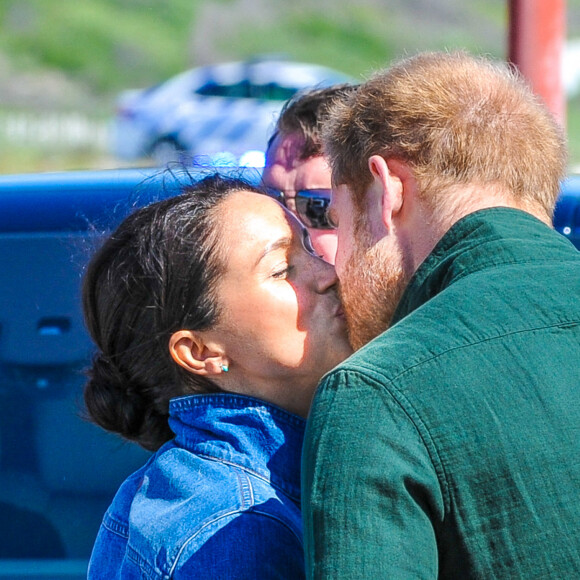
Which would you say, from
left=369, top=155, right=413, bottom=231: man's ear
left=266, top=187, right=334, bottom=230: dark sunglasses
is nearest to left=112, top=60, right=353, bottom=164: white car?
left=266, top=187, right=334, bottom=230: dark sunglasses

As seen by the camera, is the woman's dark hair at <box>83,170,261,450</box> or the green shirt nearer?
the green shirt

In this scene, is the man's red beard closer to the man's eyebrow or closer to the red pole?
the man's eyebrow

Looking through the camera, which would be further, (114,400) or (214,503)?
(114,400)

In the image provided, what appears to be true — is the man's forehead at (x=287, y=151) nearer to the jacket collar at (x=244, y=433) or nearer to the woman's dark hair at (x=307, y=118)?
the woman's dark hair at (x=307, y=118)

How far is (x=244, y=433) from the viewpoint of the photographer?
1.68 meters

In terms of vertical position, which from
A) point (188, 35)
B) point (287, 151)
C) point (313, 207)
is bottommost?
point (188, 35)

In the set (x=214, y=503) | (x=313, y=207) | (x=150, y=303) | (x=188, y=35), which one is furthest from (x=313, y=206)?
(x=188, y=35)

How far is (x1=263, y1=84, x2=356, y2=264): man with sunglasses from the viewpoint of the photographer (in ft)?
8.79

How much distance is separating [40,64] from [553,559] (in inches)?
1102

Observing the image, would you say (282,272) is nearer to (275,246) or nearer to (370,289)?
(275,246)

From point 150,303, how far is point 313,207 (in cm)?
98

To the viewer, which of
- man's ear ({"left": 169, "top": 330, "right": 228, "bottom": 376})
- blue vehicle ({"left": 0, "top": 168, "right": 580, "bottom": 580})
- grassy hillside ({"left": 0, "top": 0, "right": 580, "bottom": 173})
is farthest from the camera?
grassy hillside ({"left": 0, "top": 0, "right": 580, "bottom": 173})

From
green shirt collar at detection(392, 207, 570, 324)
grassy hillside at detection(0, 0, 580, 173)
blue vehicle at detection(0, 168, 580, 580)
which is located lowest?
grassy hillside at detection(0, 0, 580, 173)

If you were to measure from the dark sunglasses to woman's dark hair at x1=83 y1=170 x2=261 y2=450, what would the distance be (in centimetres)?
70
